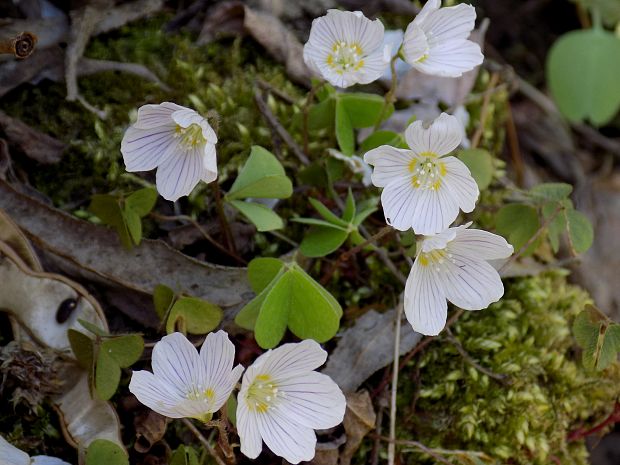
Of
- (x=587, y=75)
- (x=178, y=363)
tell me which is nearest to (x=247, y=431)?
(x=178, y=363)

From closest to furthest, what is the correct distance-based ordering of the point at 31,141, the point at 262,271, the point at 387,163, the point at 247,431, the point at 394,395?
the point at 247,431, the point at 387,163, the point at 262,271, the point at 394,395, the point at 31,141

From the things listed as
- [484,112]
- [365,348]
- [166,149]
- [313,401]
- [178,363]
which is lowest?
[365,348]

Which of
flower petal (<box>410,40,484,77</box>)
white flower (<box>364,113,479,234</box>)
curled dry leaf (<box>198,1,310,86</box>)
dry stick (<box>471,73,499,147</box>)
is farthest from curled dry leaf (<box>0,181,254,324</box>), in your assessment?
dry stick (<box>471,73,499,147</box>)

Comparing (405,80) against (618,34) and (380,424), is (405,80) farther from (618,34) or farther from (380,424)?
(618,34)

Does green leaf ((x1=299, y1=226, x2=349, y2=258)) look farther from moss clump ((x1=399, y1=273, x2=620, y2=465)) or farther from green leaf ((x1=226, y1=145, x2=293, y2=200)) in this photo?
moss clump ((x1=399, y1=273, x2=620, y2=465))

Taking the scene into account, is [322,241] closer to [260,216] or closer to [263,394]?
[260,216]

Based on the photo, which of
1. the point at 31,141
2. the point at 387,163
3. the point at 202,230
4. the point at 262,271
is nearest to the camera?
the point at 387,163

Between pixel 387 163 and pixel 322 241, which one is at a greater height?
pixel 387 163
